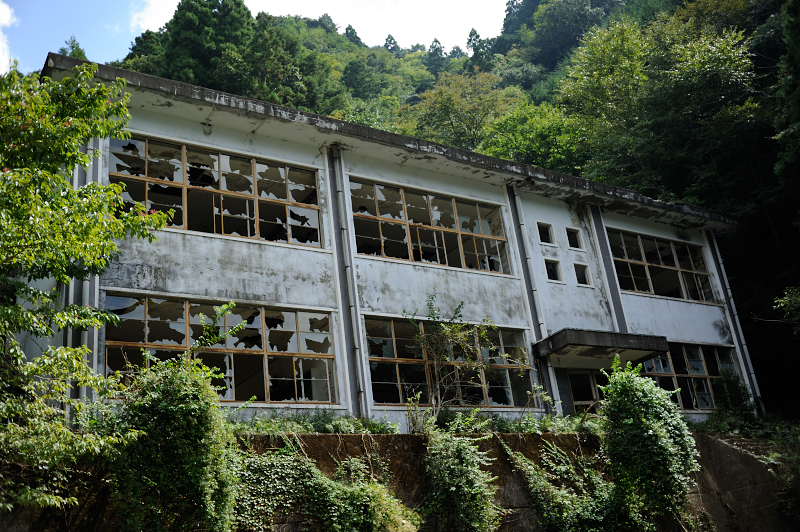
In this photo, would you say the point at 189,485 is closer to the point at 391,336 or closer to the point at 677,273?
the point at 391,336

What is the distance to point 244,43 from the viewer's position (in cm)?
3275

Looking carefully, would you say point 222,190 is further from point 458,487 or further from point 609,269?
Result: point 609,269

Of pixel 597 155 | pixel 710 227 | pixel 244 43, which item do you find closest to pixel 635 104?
pixel 597 155

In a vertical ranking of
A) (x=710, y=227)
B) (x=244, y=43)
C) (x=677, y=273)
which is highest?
(x=244, y=43)

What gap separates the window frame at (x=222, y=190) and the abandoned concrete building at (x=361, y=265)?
0.03 m

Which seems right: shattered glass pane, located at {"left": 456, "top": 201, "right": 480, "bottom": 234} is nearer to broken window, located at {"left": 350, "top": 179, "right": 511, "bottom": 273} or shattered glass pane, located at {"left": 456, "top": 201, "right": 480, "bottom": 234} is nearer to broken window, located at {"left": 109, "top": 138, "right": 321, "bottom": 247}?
broken window, located at {"left": 350, "top": 179, "right": 511, "bottom": 273}

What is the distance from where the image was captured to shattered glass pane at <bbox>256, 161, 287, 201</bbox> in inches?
581

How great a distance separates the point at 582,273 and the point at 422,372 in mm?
5810

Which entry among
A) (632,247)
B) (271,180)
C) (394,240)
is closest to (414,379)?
(394,240)

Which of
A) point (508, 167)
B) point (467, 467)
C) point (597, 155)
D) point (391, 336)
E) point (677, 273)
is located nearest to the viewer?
point (467, 467)

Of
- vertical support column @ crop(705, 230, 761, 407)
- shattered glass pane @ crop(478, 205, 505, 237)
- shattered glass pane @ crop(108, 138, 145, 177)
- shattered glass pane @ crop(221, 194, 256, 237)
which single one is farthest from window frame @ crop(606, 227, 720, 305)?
shattered glass pane @ crop(108, 138, 145, 177)

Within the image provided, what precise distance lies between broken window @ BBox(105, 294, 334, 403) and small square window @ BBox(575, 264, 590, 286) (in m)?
7.23

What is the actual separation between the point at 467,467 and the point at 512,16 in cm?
6057

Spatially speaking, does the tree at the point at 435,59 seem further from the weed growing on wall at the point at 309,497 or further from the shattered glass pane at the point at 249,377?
the weed growing on wall at the point at 309,497
